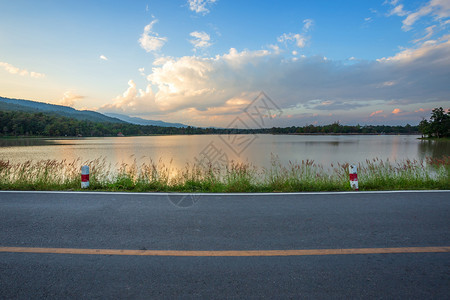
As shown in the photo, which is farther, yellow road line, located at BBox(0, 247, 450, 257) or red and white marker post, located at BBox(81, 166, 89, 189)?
red and white marker post, located at BBox(81, 166, 89, 189)

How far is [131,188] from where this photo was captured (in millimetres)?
7234

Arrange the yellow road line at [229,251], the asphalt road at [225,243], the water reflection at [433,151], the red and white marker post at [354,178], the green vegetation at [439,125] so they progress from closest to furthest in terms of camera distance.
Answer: the asphalt road at [225,243]
the yellow road line at [229,251]
the red and white marker post at [354,178]
the water reflection at [433,151]
the green vegetation at [439,125]

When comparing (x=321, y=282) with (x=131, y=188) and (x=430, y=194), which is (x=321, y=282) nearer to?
(x=430, y=194)

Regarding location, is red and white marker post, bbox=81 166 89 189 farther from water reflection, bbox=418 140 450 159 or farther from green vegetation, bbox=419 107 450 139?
green vegetation, bbox=419 107 450 139

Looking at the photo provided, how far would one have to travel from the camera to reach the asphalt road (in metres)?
2.34

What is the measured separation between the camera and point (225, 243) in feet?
10.8

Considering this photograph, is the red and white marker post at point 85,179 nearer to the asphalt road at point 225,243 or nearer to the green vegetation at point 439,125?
the asphalt road at point 225,243

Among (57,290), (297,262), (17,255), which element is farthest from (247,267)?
(17,255)

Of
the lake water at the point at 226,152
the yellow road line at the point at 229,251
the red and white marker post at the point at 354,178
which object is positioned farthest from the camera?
the lake water at the point at 226,152

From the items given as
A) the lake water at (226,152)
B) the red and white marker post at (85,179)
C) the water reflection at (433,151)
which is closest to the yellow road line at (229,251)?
the red and white marker post at (85,179)

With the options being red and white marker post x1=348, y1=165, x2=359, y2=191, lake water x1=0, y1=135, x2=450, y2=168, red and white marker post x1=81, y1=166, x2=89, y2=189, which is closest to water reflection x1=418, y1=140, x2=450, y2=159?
lake water x1=0, y1=135, x2=450, y2=168

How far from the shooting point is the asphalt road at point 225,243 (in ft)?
7.68

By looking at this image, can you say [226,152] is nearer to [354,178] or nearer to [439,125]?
[354,178]

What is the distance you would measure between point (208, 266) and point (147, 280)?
69cm
